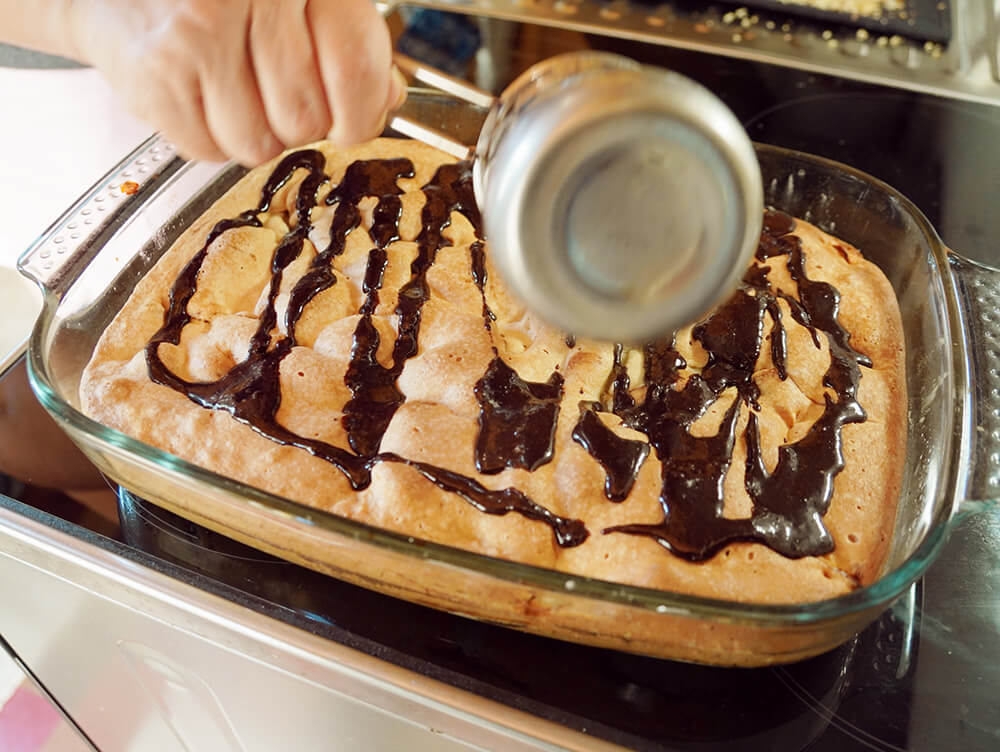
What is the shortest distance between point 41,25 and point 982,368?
1038mm

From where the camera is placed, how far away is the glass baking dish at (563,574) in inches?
28.3

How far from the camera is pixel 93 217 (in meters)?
1.07

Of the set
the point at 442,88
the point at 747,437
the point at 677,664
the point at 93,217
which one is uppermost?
the point at 442,88

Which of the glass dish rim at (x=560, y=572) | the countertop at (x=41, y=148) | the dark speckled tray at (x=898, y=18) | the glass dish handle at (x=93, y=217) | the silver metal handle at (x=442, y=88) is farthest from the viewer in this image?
the dark speckled tray at (x=898, y=18)

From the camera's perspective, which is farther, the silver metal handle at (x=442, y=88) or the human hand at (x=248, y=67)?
the silver metal handle at (x=442, y=88)

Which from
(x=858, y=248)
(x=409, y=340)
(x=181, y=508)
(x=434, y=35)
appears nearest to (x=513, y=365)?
(x=409, y=340)

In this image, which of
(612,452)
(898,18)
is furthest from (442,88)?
(898,18)

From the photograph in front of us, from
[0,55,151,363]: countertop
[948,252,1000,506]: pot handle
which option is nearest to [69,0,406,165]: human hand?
[948,252,1000,506]: pot handle

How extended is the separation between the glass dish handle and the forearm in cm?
20

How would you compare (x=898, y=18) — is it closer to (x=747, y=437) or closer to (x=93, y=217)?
(x=747, y=437)

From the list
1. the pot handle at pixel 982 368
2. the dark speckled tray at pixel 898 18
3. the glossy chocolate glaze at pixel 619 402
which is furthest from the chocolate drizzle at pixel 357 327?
the dark speckled tray at pixel 898 18

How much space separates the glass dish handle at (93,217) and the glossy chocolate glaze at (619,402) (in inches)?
4.5

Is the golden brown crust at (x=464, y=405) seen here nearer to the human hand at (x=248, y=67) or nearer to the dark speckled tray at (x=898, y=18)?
the human hand at (x=248, y=67)

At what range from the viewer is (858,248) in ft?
3.87
